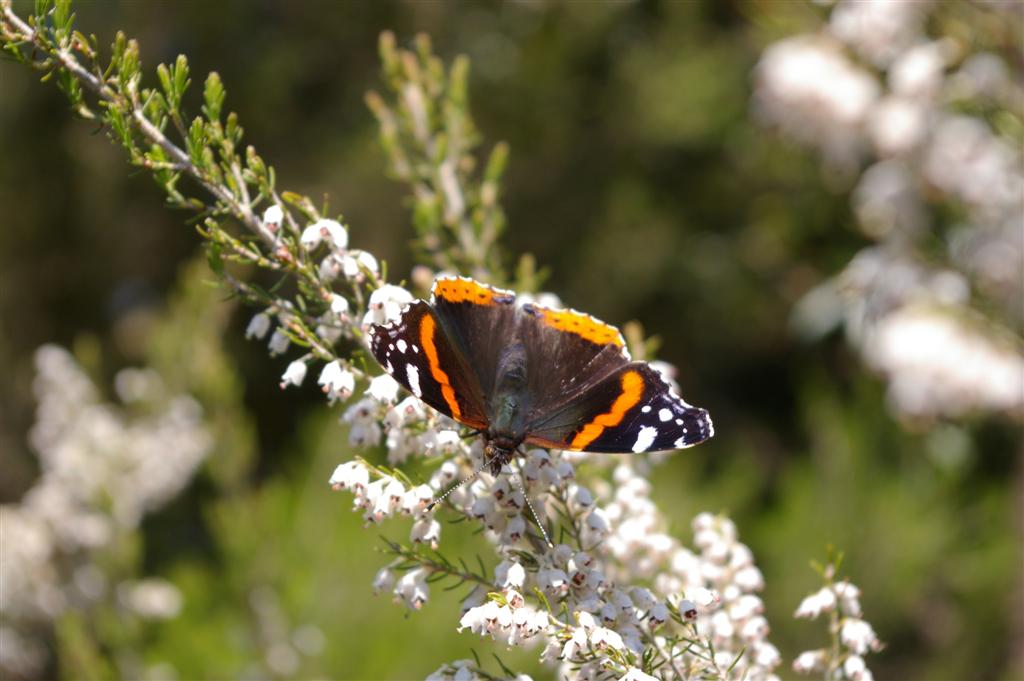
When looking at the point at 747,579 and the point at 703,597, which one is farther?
the point at 747,579

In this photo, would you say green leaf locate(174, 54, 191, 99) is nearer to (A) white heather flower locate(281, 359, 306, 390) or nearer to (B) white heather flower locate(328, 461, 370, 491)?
(A) white heather flower locate(281, 359, 306, 390)

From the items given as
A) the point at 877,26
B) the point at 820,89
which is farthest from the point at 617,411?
the point at 820,89

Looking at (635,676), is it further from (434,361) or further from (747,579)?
(434,361)

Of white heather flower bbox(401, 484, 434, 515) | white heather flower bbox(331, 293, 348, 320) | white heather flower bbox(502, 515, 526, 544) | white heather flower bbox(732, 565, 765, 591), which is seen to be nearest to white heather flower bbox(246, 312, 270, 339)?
white heather flower bbox(331, 293, 348, 320)

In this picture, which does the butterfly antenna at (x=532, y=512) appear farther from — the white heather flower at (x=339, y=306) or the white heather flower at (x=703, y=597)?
the white heather flower at (x=339, y=306)

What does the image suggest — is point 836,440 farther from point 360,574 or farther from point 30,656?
point 30,656
